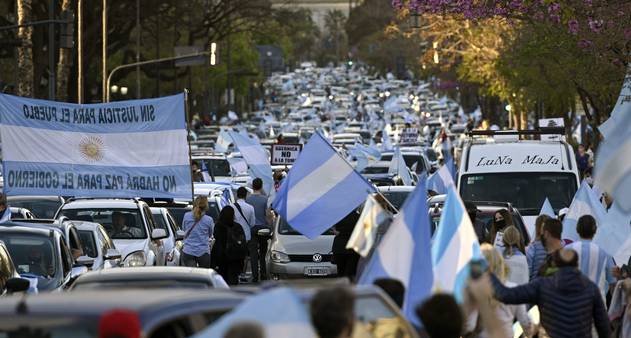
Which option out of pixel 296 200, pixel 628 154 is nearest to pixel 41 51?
pixel 296 200

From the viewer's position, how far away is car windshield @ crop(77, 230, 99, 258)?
1883cm

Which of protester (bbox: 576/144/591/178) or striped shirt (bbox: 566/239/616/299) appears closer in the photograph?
striped shirt (bbox: 566/239/616/299)

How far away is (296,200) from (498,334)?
6.05 m

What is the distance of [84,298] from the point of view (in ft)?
24.3

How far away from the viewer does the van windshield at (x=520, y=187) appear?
23.7 meters

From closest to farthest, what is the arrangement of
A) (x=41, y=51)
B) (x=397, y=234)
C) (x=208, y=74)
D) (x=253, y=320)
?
(x=253, y=320) < (x=397, y=234) < (x=41, y=51) < (x=208, y=74)

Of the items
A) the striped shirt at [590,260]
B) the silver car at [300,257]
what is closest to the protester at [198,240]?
the silver car at [300,257]

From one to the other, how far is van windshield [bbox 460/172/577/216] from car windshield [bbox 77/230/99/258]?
6.31 metres

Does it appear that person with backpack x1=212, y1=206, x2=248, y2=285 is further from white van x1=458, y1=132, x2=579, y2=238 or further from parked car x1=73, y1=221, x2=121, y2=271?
white van x1=458, y1=132, x2=579, y2=238

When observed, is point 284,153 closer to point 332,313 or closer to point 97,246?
point 97,246

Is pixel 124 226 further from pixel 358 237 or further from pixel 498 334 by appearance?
pixel 498 334

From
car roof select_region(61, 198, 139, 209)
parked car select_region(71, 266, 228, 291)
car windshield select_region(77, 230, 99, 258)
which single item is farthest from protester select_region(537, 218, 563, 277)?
car roof select_region(61, 198, 139, 209)

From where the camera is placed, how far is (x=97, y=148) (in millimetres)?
21469

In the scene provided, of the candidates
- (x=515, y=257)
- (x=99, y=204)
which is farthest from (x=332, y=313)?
(x=99, y=204)
